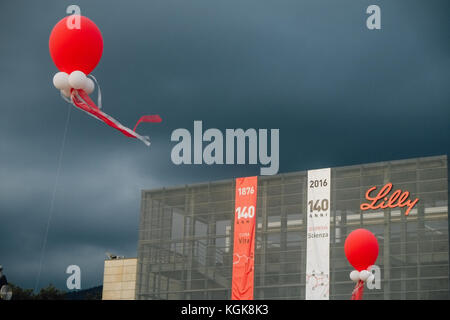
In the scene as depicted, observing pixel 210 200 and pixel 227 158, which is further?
pixel 210 200

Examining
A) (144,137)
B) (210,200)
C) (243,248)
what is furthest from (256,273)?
(144,137)

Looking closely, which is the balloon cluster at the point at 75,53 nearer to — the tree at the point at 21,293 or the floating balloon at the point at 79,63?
the floating balloon at the point at 79,63

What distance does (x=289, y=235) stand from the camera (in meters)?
58.8

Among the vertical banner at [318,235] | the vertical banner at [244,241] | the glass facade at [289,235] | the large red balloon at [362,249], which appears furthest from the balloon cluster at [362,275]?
the vertical banner at [244,241]

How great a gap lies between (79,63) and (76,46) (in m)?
0.32

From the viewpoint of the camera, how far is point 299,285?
187ft

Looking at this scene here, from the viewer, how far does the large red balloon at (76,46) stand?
13.0m

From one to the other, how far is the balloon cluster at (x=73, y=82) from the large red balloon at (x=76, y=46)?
7.0 inches

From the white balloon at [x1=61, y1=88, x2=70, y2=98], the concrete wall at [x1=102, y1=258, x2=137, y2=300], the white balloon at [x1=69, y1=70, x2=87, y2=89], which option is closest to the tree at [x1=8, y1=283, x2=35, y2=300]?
the concrete wall at [x1=102, y1=258, x2=137, y2=300]

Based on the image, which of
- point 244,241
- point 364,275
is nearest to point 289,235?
point 244,241

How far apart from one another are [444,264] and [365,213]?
693 cm
